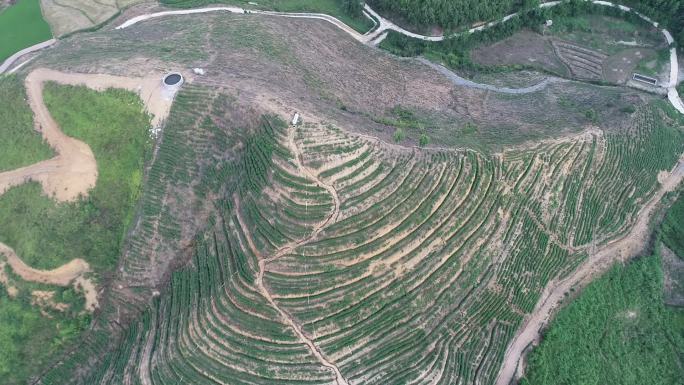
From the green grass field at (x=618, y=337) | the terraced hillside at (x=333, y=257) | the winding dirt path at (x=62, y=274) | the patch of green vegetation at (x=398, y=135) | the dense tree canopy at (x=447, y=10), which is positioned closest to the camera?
the terraced hillside at (x=333, y=257)

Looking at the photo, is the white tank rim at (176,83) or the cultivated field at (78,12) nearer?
the white tank rim at (176,83)

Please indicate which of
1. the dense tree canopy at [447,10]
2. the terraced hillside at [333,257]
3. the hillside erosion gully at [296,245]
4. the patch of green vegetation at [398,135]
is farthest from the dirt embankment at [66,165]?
the dense tree canopy at [447,10]

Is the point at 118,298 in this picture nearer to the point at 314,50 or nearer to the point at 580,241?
the point at 314,50

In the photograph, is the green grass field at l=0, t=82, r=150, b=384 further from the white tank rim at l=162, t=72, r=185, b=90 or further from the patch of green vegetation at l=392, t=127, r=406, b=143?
the patch of green vegetation at l=392, t=127, r=406, b=143

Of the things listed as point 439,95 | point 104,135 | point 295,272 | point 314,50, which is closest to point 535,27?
point 439,95

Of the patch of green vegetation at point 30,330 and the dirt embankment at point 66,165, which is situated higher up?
the dirt embankment at point 66,165

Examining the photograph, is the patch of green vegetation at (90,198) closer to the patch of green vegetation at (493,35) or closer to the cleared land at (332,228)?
the cleared land at (332,228)

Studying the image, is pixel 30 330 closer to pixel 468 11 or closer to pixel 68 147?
pixel 68 147
